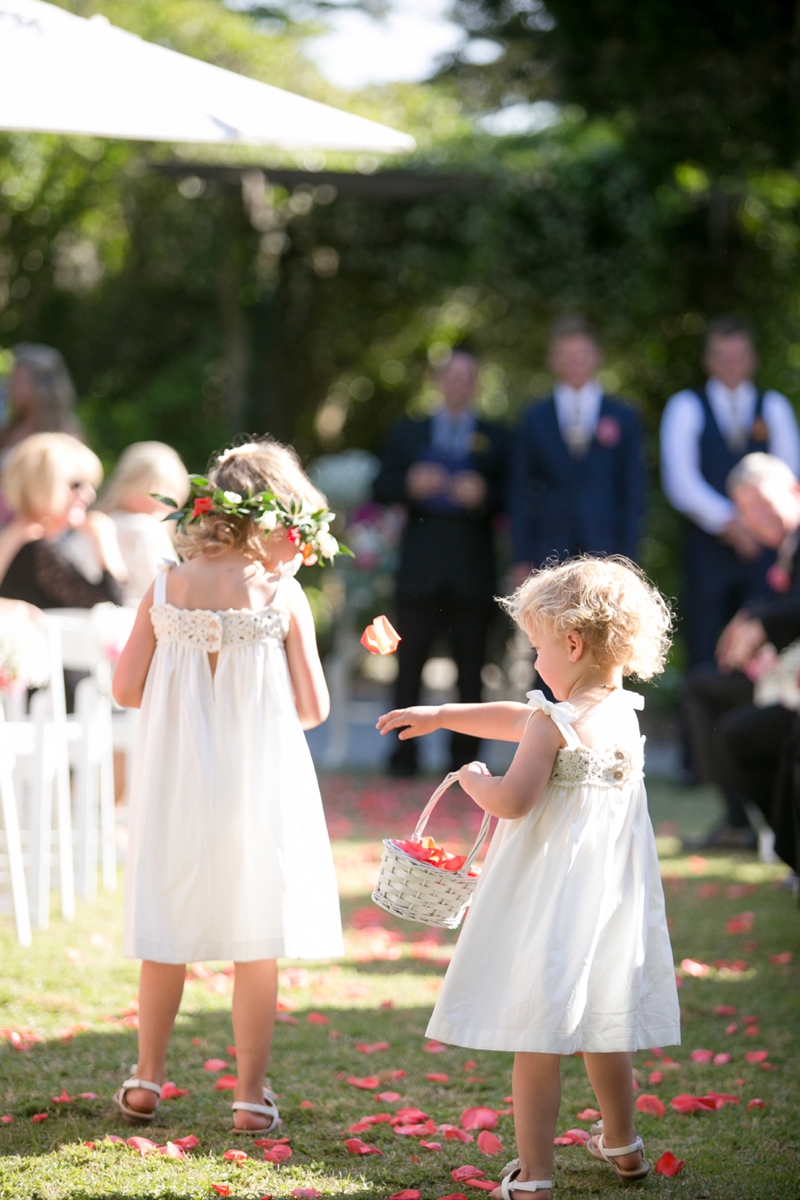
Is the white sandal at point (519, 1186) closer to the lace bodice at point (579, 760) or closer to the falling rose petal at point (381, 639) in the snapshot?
the lace bodice at point (579, 760)

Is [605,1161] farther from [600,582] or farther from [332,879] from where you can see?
[600,582]

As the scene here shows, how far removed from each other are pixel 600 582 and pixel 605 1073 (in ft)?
3.05

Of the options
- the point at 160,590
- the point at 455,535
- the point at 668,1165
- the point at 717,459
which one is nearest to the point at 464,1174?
the point at 668,1165

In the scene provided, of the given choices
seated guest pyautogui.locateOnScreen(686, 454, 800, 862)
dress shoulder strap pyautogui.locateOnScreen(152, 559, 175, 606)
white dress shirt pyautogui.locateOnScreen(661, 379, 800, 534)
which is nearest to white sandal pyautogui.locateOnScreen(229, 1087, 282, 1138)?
dress shoulder strap pyautogui.locateOnScreen(152, 559, 175, 606)

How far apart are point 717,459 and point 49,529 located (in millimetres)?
3881

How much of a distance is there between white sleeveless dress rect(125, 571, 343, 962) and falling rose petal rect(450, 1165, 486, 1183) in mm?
499

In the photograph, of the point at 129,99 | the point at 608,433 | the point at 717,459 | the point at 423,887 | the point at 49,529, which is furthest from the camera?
the point at 717,459

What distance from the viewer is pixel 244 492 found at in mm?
2936

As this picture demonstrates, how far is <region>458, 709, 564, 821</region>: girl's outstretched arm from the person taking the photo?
243 cm

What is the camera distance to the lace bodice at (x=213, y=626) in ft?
9.45

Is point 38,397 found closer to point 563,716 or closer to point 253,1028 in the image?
point 253,1028

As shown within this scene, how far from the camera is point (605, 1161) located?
271 cm

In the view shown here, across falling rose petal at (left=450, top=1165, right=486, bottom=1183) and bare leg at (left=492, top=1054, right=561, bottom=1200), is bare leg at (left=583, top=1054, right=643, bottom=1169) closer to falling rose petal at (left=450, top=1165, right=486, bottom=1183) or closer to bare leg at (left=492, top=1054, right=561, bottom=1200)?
bare leg at (left=492, top=1054, right=561, bottom=1200)

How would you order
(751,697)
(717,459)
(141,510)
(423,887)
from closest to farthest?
(423,887), (751,697), (141,510), (717,459)
